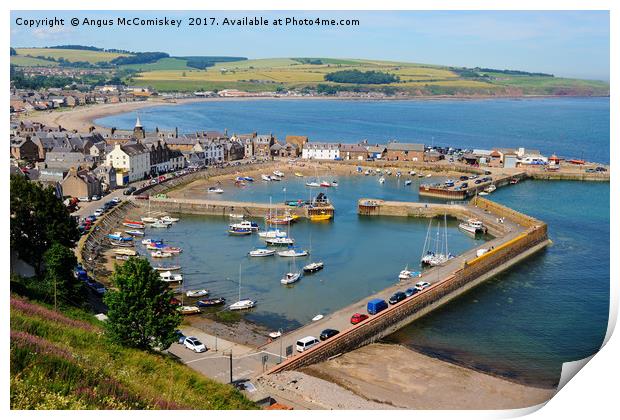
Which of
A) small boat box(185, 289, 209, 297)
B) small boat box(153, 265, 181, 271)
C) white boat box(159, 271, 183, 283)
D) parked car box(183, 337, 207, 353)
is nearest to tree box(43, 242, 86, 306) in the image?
parked car box(183, 337, 207, 353)

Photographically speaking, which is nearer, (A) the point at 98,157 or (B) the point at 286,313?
(B) the point at 286,313

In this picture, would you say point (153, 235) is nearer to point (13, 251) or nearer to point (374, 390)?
point (13, 251)

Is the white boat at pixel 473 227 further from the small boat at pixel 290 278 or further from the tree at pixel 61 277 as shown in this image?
the tree at pixel 61 277

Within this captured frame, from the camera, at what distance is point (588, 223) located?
15.1 meters

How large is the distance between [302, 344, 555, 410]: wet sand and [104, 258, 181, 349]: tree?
5.70 feet

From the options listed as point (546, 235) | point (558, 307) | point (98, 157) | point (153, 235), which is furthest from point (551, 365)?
point (98, 157)

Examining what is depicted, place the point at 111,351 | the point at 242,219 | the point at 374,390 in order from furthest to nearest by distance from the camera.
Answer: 1. the point at 242,219
2. the point at 374,390
3. the point at 111,351

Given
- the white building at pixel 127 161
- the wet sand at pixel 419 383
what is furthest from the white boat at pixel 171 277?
the white building at pixel 127 161

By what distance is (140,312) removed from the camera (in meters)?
5.99

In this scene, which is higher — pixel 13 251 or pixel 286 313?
pixel 13 251

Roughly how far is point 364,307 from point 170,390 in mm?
4514

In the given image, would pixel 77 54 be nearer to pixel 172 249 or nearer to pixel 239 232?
pixel 239 232

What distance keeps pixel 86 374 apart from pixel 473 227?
36.5 feet

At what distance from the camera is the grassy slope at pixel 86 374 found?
3.97m
